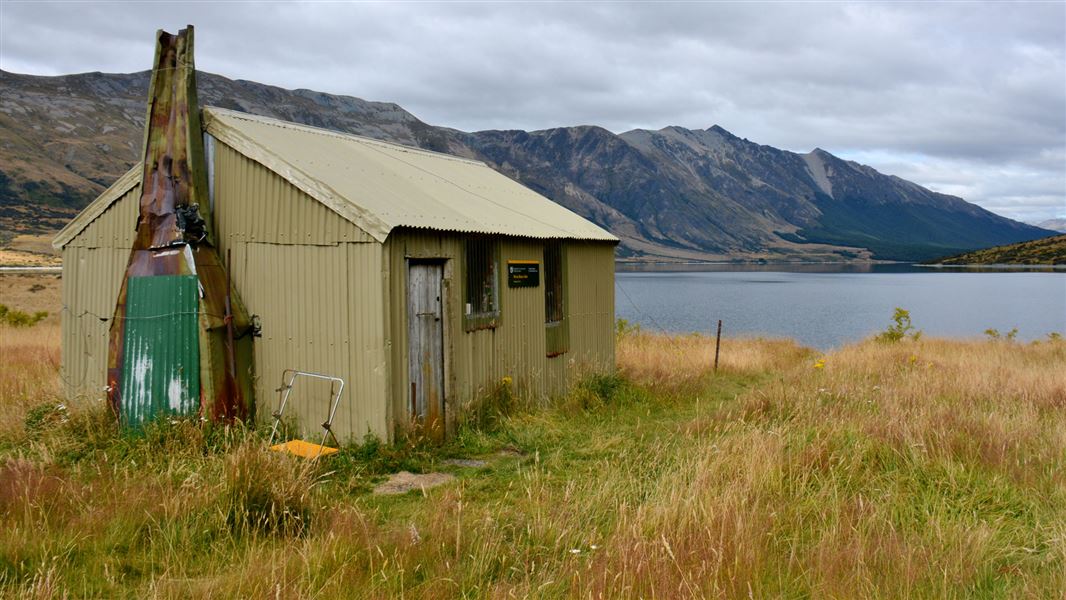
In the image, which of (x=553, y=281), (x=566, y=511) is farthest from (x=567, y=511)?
(x=553, y=281)

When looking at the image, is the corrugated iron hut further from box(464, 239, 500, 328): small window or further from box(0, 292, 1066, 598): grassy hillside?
box(0, 292, 1066, 598): grassy hillside

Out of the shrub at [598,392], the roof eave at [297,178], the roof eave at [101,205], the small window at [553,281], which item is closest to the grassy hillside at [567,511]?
the shrub at [598,392]

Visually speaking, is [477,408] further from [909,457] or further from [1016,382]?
[1016,382]

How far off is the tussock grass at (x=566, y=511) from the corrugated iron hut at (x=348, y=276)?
769 millimetres

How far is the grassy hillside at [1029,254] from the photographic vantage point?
115 metres

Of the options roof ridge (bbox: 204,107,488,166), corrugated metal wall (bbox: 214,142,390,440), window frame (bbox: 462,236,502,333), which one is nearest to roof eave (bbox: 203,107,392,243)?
corrugated metal wall (bbox: 214,142,390,440)

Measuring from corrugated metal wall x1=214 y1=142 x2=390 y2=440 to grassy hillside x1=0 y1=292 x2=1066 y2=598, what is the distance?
33.8 inches

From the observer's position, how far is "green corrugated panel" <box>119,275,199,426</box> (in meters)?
8.68

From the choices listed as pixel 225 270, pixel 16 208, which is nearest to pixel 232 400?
pixel 225 270

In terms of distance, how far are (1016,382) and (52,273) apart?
5299 cm

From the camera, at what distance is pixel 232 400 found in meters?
8.84

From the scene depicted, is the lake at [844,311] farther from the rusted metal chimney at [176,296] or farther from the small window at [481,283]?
the rusted metal chimney at [176,296]

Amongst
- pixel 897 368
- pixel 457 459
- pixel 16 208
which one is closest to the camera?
pixel 457 459

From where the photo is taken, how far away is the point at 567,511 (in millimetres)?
5922
